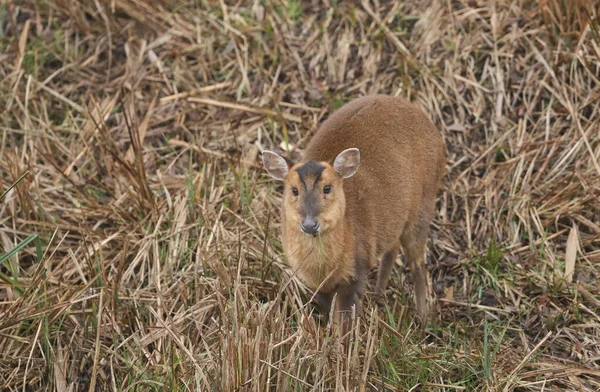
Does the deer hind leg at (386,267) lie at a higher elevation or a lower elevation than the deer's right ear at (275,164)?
A: lower

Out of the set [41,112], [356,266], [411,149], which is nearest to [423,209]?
[411,149]

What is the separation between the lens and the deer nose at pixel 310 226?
5.30 meters

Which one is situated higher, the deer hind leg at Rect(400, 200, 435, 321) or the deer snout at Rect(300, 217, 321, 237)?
the deer snout at Rect(300, 217, 321, 237)

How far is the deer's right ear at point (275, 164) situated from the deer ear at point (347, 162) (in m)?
0.35

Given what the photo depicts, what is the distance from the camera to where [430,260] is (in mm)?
7117

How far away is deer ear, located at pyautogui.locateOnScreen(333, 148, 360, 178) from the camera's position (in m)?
5.57

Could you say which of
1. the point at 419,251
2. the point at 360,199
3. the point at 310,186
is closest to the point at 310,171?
the point at 310,186

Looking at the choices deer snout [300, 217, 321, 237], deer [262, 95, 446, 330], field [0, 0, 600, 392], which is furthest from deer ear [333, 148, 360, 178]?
field [0, 0, 600, 392]

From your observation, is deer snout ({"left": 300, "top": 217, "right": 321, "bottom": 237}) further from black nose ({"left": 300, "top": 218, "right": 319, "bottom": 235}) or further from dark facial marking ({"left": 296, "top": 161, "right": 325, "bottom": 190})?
dark facial marking ({"left": 296, "top": 161, "right": 325, "bottom": 190})

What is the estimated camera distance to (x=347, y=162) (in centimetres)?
563

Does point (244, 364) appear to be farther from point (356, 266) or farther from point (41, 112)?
point (41, 112)

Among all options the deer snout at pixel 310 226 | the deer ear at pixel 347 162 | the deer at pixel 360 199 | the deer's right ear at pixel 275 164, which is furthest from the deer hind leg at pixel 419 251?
the deer snout at pixel 310 226

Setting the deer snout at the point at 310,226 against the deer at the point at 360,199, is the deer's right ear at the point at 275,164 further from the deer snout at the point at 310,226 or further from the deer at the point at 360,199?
the deer snout at the point at 310,226

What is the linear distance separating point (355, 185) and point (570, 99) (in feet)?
8.64
